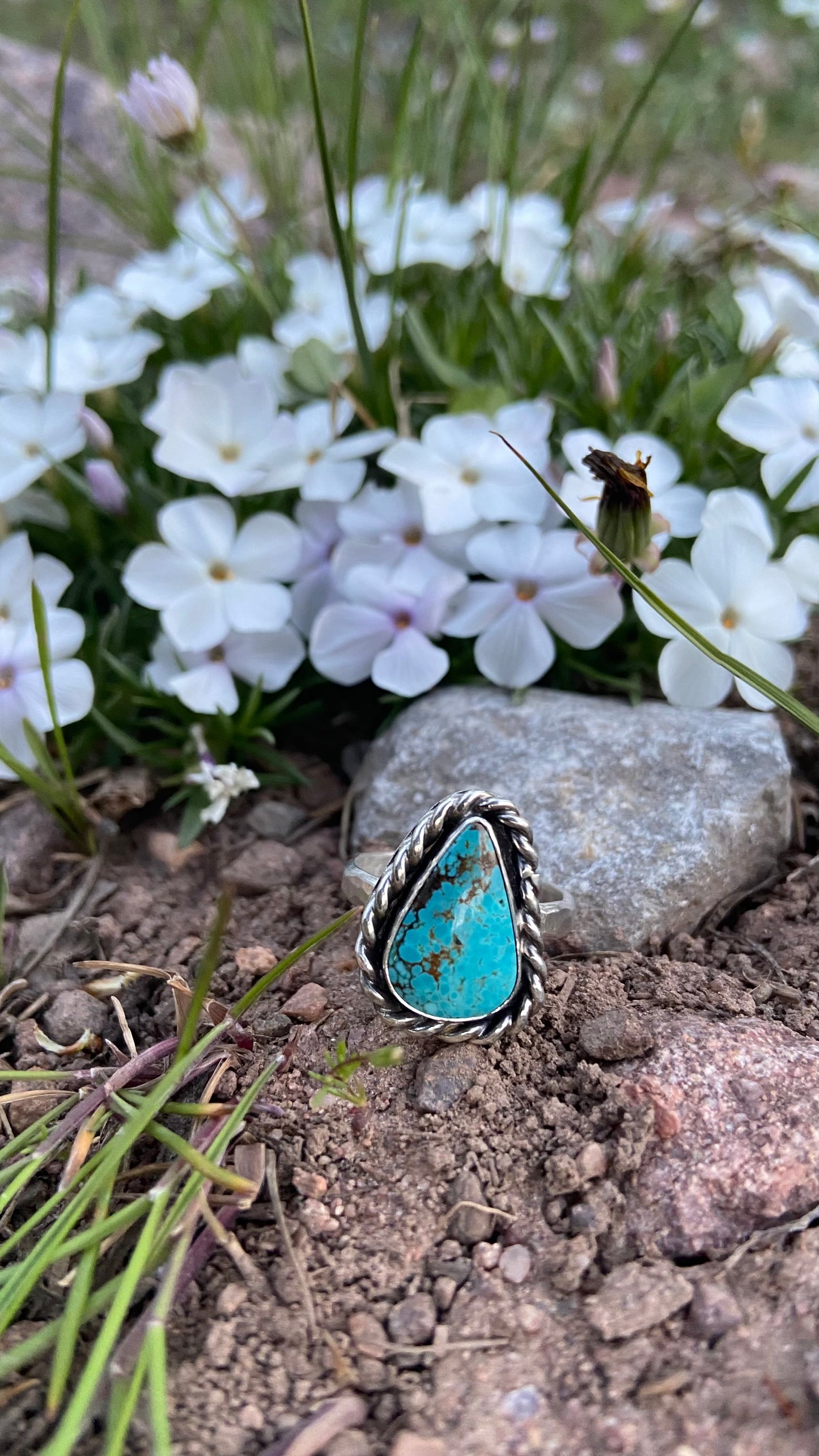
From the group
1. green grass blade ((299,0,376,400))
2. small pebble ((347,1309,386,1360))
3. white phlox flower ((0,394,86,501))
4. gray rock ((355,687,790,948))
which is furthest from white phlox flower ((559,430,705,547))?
small pebble ((347,1309,386,1360))

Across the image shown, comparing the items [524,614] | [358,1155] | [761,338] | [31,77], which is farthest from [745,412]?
[31,77]

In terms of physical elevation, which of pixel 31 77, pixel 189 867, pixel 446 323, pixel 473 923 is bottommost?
pixel 189 867

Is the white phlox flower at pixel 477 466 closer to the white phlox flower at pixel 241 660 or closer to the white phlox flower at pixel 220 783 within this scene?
the white phlox flower at pixel 241 660

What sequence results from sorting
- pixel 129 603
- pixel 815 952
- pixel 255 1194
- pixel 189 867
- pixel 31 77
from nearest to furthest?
pixel 255 1194
pixel 815 952
pixel 189 867
pixel 129 603
pixel 31 77

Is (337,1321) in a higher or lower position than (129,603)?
lower

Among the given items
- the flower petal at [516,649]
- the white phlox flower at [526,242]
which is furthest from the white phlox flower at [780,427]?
the white phlox flower at [526,242]

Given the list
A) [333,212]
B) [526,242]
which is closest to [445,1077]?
[333,212]

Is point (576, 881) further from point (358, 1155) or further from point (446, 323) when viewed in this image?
point (446, 323)
